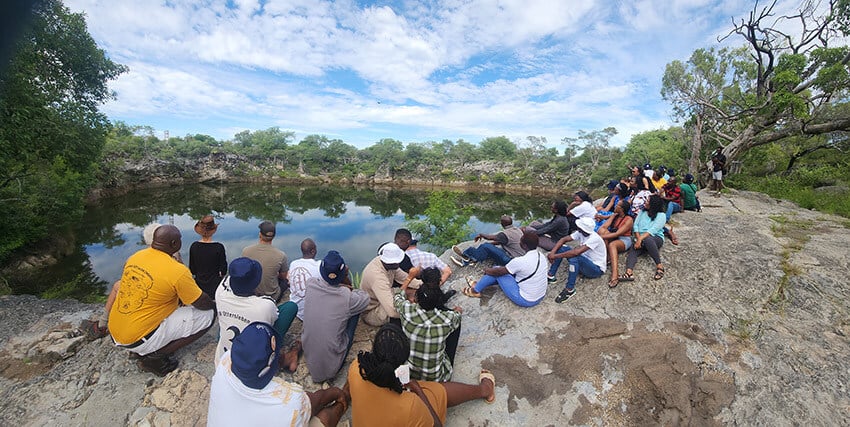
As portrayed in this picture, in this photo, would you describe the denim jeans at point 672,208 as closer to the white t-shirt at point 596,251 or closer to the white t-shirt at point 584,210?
the white t-shirt at point 584,210

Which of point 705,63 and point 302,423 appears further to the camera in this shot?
point 705,63

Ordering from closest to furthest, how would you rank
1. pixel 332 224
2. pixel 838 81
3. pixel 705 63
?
pixel 838 81 → pixel 705 63 → pixel 332 224

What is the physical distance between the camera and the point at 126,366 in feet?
10.3

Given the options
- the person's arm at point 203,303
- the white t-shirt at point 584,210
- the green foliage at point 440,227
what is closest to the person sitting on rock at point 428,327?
the person's arm at point 203,303

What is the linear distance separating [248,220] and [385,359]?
2346cm

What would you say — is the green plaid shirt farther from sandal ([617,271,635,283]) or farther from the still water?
the still water

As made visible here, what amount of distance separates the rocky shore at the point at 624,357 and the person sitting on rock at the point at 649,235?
158mm

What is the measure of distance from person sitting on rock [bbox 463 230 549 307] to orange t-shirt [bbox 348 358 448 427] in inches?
84.9

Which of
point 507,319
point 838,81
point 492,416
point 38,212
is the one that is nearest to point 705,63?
point 838,81

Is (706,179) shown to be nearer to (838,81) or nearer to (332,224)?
(838,81)

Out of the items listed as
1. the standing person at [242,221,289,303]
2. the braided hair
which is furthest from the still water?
the braided hair

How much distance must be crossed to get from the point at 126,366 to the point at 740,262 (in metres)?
7.01

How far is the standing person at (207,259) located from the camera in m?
3.68

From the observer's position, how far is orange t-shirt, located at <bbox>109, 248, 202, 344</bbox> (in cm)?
271
